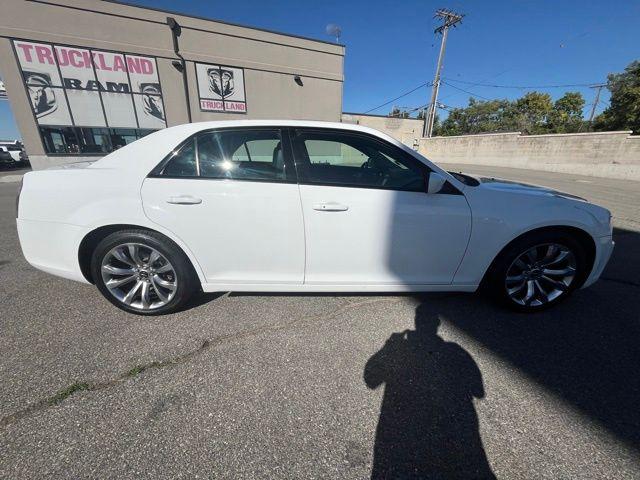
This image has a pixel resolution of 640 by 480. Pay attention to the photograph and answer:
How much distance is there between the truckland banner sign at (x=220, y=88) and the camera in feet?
45.2

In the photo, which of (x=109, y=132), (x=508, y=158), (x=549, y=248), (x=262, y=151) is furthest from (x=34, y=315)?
(x=508, y=158)

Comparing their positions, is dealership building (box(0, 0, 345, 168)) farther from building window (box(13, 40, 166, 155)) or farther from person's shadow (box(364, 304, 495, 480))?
person's shadow (box(364, 304, 495, 480))

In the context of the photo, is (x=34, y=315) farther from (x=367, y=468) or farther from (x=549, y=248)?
(x=549, y=248)

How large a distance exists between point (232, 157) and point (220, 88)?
14514 millimetres

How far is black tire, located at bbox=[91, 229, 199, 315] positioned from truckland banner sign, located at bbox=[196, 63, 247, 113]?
46.9 feet

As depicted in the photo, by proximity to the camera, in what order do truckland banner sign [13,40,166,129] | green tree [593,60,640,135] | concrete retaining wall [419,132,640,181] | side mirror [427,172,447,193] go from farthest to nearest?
green tree [593,60,640,135]
concrete retaining wall [419,132,640,181]
truckland banner sign [13,40,166,129]
side mirror [427,172,447,193]

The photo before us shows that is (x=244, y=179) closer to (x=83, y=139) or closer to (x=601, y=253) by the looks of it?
(x=601, y=253)

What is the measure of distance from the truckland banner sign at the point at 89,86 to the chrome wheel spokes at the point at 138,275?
47.2 feet

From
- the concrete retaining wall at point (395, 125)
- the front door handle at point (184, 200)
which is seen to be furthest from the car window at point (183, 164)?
the concrete retaining wall at point (395, 125)

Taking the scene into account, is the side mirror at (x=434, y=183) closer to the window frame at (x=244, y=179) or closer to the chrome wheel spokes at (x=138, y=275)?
the window frame at (x=244, y=179)

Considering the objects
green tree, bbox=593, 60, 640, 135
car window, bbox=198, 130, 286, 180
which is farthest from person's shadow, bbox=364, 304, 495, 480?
green tree, bbox=593, 60, 640, 135

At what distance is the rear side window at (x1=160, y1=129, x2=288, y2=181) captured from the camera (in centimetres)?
219

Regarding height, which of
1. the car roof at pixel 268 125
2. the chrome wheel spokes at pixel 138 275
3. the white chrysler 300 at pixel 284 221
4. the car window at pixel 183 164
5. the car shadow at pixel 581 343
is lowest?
the car shadow at pixel 581 343

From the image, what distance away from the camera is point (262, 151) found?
230 cm
